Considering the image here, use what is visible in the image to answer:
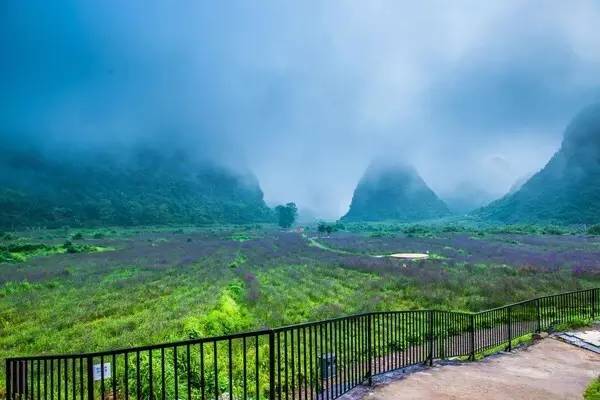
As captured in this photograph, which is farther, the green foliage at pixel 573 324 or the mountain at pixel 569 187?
the mountain at pixel 569 187

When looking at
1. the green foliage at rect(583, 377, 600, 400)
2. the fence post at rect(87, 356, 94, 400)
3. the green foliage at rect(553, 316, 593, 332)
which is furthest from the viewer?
the green foliage at rect(553, 316, 593, 332)

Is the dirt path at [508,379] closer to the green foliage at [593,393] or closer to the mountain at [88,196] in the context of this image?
the green foliage at [593,393]

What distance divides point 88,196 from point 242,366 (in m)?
157

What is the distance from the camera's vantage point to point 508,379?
8.77 m

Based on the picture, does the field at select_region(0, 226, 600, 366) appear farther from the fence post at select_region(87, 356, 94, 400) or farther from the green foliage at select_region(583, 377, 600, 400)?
the green foliage at select_region(583, 377, 600, 400)

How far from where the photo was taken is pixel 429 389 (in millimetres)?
7906

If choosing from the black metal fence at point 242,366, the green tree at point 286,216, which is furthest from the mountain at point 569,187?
the black metal fence at point 242,366

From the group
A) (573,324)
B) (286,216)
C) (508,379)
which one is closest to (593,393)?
(508,379)

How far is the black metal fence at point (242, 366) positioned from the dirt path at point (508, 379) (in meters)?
0.71

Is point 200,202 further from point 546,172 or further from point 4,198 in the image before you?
point 546,172

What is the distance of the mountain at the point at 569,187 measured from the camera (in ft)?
379

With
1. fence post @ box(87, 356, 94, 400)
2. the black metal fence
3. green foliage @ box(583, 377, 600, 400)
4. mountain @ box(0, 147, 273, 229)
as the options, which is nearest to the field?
the black metal fence

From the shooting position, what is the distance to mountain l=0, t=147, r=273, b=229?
11815 centimetres

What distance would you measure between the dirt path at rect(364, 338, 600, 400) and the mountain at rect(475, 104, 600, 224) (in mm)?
118362
